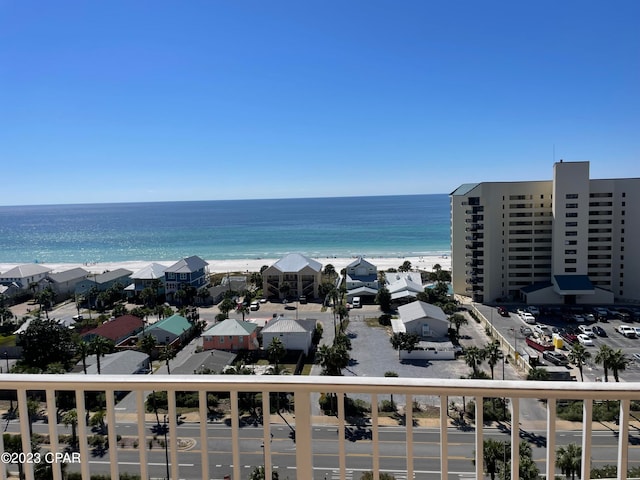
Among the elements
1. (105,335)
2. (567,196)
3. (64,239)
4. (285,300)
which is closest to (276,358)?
(105,335)

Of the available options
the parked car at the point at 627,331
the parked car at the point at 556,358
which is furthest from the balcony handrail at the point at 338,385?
the parked car at the point at 627,331

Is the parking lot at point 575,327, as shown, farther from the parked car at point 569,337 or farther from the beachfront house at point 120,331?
the beachfront house at point 120,331

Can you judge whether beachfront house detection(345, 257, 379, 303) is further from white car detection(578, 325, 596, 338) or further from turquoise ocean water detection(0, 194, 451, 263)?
turquoise ocean water detection(0, 194, 451, 263)

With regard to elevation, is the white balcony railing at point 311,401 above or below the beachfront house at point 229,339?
above

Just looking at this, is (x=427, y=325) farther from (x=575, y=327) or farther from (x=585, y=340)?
(x=575, y=327)

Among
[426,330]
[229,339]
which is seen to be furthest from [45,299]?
[426,330]

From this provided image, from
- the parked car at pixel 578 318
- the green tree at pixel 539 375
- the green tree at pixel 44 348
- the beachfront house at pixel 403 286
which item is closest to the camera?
the green tree at pixel 539 375
